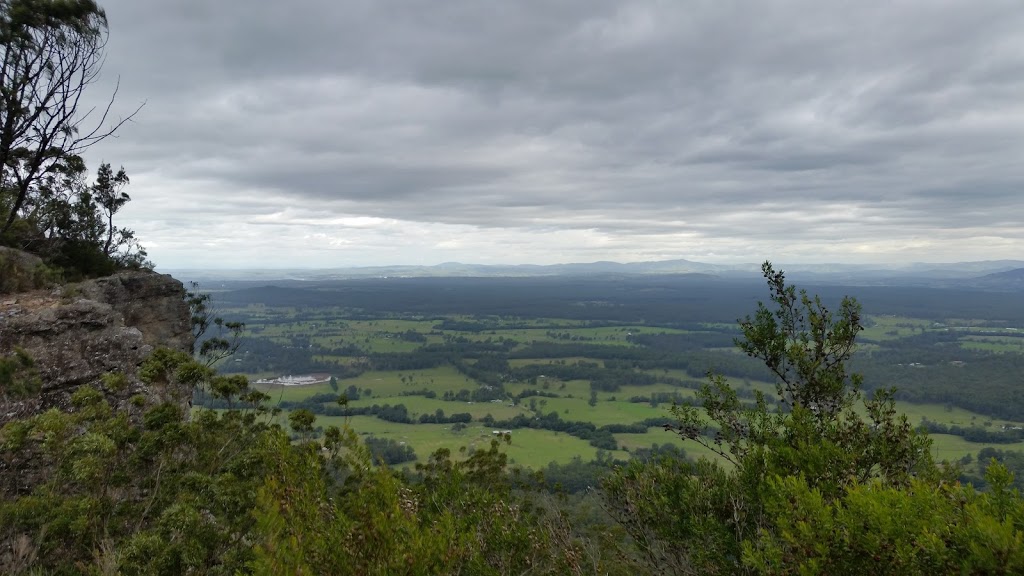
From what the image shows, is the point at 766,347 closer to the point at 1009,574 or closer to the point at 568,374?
the point at 1009,574

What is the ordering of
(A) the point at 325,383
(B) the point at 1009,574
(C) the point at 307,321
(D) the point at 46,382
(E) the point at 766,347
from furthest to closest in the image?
(C) the point at 307,321 → (A) the point at 325,383 → (D) the point at 46,382 → (E) the point at 766,347 → (B) the point at 1009,574

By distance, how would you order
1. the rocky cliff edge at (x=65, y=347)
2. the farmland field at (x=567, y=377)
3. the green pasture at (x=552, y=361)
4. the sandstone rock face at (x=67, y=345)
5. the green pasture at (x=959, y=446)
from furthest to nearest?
the green pasture at (x=552, y=361), the farmland field at (x=567, y=377), the green pasture at (x=959, y=446), the sandstone rock face at (x=67, y=345), the rocky cliff edge at (x=65, y=347)

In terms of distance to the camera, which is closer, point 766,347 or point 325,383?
point 766,347

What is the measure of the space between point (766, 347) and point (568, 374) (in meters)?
115

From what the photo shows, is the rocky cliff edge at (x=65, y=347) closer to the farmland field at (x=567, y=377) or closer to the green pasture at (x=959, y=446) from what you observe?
the farmland field at (x=567, y=377)

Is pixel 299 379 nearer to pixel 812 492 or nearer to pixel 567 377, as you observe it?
pixel 567 377

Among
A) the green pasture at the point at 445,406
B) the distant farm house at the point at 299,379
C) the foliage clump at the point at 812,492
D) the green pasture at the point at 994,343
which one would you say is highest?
the foliage clump at the point at 812,492

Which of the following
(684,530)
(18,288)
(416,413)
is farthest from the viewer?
(416,413)

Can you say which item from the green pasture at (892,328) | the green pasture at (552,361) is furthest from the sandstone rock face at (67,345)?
the green pasture at (892,328)

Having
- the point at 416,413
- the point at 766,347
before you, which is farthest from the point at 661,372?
the point at 766,347

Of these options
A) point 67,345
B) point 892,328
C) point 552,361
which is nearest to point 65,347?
point 67,345

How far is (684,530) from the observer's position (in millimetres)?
8352

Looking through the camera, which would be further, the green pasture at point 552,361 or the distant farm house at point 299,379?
the green pasture at point 552,361

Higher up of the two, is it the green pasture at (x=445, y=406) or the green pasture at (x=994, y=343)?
the green pasture at (x=994, y=343)
